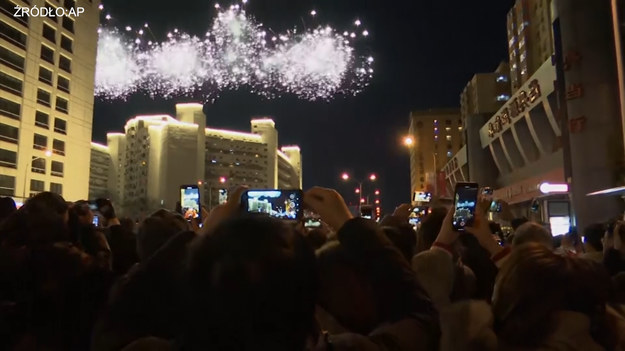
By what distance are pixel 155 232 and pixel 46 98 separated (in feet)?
212

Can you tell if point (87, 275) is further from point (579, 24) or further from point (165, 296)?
point (579, 24)

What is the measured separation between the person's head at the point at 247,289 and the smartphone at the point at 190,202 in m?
5.45

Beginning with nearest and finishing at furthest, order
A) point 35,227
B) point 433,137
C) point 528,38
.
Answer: point 35,227 < point 528,38 < point 433,137

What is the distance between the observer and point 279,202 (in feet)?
16.6

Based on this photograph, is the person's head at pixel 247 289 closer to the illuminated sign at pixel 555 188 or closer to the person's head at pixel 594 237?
the person's head at pixel 594 237

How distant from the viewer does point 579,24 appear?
27.8 meters

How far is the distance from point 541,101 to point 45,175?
53.0m

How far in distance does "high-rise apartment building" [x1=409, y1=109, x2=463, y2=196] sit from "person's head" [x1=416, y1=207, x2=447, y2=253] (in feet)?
432

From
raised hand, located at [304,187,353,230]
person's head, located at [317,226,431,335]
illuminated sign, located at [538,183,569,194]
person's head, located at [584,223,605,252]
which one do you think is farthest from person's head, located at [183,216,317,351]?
illuminated sign, located at [538,183,569,194]

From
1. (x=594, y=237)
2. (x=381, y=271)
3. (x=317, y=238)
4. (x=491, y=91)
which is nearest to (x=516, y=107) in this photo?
(x=594, y=237)

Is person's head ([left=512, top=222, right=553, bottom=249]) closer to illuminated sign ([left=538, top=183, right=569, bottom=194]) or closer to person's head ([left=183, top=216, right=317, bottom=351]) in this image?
person's head ([left=183, top=216, right=317, bottom=351])

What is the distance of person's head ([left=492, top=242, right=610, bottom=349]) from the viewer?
2.32m

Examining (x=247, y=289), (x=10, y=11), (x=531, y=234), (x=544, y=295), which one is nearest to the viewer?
(x=247, y=289)

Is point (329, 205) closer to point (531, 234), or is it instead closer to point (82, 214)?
point (531, 234)
